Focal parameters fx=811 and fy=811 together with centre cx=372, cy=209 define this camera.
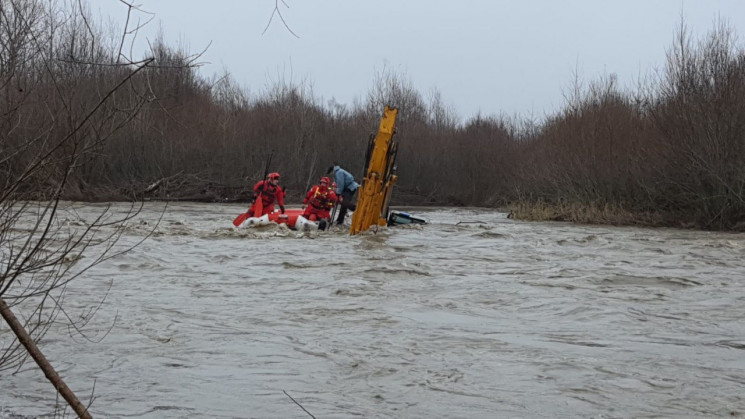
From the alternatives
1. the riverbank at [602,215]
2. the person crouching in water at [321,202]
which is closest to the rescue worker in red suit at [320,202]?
the person crouching in water at [321,202]


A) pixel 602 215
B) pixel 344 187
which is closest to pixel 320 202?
pixel 344 187

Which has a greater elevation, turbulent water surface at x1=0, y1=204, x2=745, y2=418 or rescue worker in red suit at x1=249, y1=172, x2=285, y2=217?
rescue worker in red suit at x1=249, y1=172, x2=285, y2=217

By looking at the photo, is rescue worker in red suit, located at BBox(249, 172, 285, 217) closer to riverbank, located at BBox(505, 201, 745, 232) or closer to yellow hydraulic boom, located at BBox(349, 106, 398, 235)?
yellow hydraulic boom, located at BBox(349, 106, 398, 235)

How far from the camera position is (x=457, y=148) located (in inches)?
1738

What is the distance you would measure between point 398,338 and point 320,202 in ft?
39.0

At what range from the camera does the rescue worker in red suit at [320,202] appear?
19125mm

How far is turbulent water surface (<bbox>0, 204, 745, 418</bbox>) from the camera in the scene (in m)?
5.46

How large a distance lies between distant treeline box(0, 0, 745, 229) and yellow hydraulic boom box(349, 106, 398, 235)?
511 cm

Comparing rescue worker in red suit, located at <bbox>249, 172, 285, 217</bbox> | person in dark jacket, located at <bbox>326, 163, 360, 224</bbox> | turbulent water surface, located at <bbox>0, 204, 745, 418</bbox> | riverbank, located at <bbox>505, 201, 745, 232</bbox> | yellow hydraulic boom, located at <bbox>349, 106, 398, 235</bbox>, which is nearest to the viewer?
turbulent water surface, located at <bbox>0, 204, 745, 418</bbox>

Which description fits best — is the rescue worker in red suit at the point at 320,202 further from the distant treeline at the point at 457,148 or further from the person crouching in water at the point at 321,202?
the distant treeline at the point at 457,148

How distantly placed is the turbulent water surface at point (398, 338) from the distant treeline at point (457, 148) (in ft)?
5.94

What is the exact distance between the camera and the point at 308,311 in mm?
9008

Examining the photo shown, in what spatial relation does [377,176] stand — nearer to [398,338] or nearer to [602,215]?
[398,338]

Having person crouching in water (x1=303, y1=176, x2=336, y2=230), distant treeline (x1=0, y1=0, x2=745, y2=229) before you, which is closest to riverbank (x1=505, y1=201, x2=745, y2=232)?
distant treeline (x1=0, y1=0, x2=745, y2=229)
